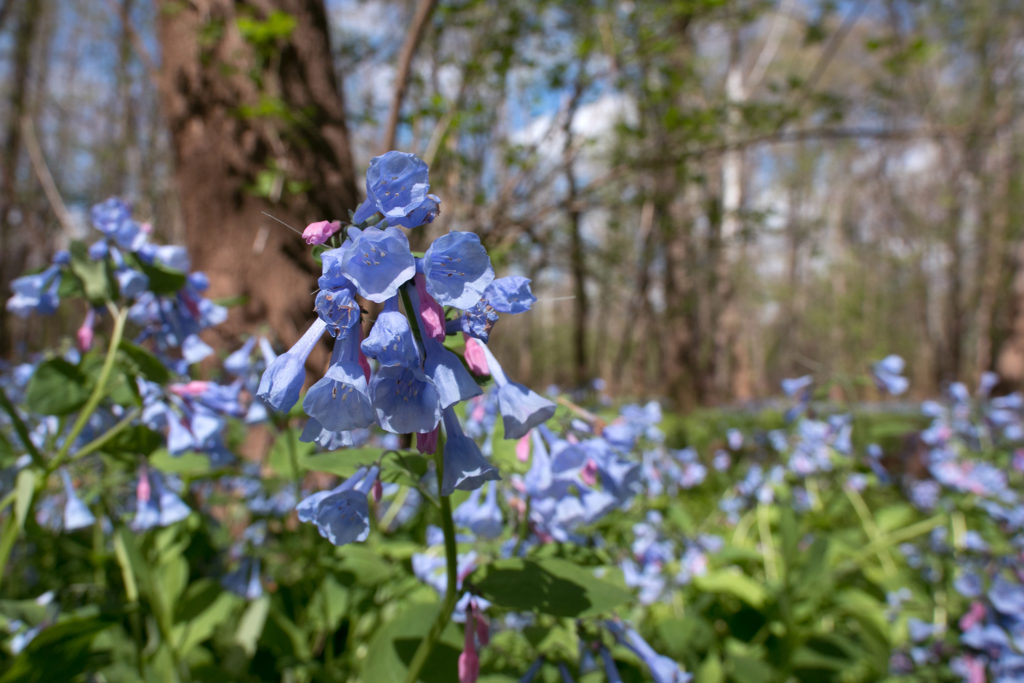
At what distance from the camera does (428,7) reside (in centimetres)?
222

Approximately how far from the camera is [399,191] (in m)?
0.63

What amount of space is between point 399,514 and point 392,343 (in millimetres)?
1854

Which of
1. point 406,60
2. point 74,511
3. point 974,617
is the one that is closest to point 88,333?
point 74,511

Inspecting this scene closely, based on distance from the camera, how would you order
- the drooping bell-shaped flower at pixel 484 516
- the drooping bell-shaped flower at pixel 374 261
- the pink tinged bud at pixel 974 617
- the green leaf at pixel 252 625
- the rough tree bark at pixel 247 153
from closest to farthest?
the drooping bell-shaped flower at pixel 374 261 → the drooping bell-shaped flower at pixel 484 516 → the green leaf at pixel 252 625 → the pink tinged bud at pixel 974 617 → the rough tree bark at pixel 247 153

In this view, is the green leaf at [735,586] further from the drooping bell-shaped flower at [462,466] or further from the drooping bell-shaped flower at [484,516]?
the drooping bell-shaped flower at [462,466]

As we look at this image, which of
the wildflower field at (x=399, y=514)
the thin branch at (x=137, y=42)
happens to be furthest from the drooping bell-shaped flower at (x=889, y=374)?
the thin branch at (x=137, y=42)

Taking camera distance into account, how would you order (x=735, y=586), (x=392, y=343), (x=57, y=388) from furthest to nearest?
(x=735, y=586), (x=57, y=388), (x=392, y=343)

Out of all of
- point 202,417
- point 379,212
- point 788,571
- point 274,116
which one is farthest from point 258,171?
point 788,571

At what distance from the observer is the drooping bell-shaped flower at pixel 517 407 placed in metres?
0.67

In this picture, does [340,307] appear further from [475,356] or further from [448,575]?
[448,575]

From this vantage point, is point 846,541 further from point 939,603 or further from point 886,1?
point 886,1

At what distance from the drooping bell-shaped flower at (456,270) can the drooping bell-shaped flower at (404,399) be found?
3.3 inches

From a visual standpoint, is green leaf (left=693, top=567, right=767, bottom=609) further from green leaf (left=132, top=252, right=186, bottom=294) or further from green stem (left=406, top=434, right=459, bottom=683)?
green leaf (left=132, top=252, right=186, bottom=294)

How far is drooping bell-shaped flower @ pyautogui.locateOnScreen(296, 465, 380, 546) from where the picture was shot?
754mm
